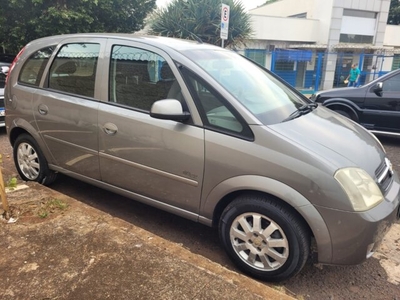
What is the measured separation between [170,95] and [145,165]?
2.06 feet

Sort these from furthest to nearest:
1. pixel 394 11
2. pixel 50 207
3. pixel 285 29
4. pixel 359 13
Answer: pixel 394 11, pixel 359 13, pixel 285 29, pixel 50 207

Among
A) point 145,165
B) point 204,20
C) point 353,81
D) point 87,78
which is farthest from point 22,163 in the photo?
point 353,81

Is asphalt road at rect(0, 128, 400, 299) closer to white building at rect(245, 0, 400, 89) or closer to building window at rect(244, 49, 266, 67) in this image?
building window at rect(244, 49, 266, 67)

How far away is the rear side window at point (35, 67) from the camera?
373 centimetres

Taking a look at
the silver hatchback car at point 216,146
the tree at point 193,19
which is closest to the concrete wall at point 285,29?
the tree at point 193,19

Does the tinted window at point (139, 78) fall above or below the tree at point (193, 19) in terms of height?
below

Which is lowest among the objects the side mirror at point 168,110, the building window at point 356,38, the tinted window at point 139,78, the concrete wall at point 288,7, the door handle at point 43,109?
the door handle at point 43,109

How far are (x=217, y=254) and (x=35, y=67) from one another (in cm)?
276

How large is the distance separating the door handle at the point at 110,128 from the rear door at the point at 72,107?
0.44 ft

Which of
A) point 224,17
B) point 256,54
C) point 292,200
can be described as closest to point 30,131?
point 292,200

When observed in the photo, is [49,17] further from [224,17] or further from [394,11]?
[394,11]

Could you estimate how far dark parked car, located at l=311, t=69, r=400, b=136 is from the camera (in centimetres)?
625

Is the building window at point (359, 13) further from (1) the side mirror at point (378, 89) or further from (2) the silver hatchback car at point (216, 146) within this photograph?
(2) the silver hatchback car at point (216, 146)

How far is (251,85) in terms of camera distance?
10.1 feet
